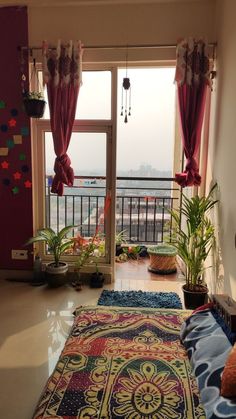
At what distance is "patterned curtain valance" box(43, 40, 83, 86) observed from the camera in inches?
125

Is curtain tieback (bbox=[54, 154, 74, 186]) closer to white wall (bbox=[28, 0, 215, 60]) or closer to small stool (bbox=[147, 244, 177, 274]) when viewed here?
white wall (bbox=[28, 0, 215, 60])

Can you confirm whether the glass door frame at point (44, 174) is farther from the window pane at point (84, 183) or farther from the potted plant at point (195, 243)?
the potted plant at point (195, 243)

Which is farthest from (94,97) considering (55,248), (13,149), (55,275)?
(55,275)

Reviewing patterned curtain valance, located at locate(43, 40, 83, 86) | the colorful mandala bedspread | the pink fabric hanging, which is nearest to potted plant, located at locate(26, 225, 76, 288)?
the pink fabric hanging

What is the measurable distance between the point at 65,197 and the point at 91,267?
0.99 m

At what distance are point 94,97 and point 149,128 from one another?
3.45 ft

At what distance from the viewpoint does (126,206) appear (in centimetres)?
Result: 504

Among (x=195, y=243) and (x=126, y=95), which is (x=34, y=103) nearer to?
(x=126, y=95)

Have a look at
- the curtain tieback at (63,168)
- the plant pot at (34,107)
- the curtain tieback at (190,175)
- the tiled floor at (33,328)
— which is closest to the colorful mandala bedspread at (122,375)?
the tiled floor at (33,328)

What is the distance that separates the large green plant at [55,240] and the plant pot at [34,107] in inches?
47.1

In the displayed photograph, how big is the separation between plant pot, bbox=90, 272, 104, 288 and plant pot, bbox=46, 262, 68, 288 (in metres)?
0.30

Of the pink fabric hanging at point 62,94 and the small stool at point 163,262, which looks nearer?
the pink fabric hanging at point 62,94

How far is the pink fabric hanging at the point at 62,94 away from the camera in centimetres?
319

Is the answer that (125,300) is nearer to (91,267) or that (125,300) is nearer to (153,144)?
→ (91,267)
